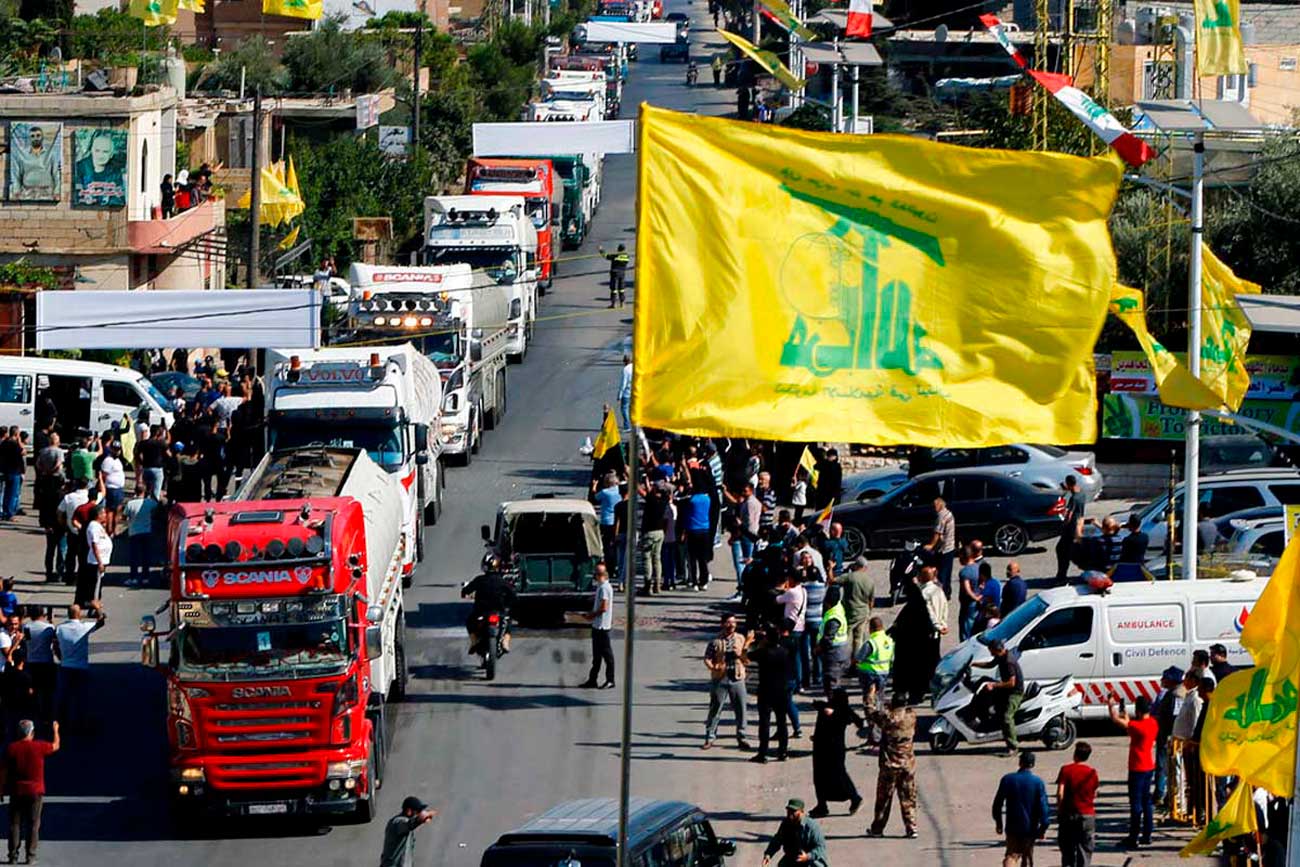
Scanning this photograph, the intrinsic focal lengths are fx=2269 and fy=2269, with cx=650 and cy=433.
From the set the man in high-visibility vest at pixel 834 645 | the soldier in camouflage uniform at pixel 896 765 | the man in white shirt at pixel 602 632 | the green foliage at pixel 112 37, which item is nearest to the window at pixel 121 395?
the man in white shirt at pixel 602 632

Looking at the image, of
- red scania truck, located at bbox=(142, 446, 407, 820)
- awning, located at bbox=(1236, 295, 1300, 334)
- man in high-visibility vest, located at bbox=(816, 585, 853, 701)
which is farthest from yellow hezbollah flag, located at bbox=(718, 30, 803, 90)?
red scania truck, located at bbox=(142, 446, 407, 820)

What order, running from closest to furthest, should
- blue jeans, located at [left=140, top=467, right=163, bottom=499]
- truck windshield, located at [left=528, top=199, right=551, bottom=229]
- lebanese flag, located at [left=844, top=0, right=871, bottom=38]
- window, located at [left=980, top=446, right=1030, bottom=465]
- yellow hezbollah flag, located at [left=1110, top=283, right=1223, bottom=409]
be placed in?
yellow hezbollah flag, located at [left=1110, top=283, right=1223, bottom=409]
blue jeans, located at [left=140, top=467, right=163, bottom=499]
window, located at [left=980, top=446, right=1030, bottom=465]
lebanese flag, located at [left=844, top=0, right=871, bottom=38]
truck windshield, located at [left=528, top=199, right=551, bottom=229]

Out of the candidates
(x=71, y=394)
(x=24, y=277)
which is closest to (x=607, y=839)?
(x=71, y=394)

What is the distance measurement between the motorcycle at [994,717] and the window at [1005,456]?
11.3 metres

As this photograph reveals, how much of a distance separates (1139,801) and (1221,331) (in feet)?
25.5

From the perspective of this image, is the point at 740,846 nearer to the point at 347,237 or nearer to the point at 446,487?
the point at 446,487

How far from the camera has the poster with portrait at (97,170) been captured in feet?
163

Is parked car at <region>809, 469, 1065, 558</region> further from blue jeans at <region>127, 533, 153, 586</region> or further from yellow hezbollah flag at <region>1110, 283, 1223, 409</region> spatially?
blue jeans at <region>127, 533, 153, 586</region>

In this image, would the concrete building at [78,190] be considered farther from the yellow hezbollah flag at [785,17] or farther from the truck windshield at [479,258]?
the yellow hezbollah flag at [785,17]

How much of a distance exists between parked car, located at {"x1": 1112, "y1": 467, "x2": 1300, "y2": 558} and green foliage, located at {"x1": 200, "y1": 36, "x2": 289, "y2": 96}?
51641 millimetres

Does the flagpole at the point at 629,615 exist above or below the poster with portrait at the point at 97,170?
below

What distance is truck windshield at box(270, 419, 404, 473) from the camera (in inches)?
1227

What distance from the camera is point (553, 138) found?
5266 centimetres

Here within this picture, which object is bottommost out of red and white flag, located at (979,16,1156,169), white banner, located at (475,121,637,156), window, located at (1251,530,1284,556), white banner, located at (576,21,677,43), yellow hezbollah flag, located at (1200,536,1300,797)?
window, located at (1251,530,1284,556)
